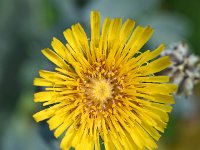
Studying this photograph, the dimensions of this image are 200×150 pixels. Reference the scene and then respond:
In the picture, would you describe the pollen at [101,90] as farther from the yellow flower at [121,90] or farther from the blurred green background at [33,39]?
the blurred green background at [33,39]

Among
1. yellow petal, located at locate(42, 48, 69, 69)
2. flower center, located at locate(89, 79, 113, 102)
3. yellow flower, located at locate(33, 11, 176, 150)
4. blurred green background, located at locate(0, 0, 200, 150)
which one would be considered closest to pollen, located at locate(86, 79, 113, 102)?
flower center, located at locate(89, 79, 113, 102)

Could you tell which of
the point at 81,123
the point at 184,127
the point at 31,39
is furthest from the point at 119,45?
the point at 184,127

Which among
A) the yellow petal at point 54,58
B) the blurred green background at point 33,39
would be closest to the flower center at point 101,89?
the yellow petal at point 54,58

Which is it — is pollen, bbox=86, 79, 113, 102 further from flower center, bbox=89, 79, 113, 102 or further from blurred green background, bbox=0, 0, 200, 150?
blurred green background, bbox=0, 0, 200, 150

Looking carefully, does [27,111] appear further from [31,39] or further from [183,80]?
[183,80]

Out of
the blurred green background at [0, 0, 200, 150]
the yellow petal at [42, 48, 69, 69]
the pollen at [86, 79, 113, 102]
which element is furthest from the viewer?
the blurred green background at [0, 0, 200, 150]

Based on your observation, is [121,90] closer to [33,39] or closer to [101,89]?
[101,89]
